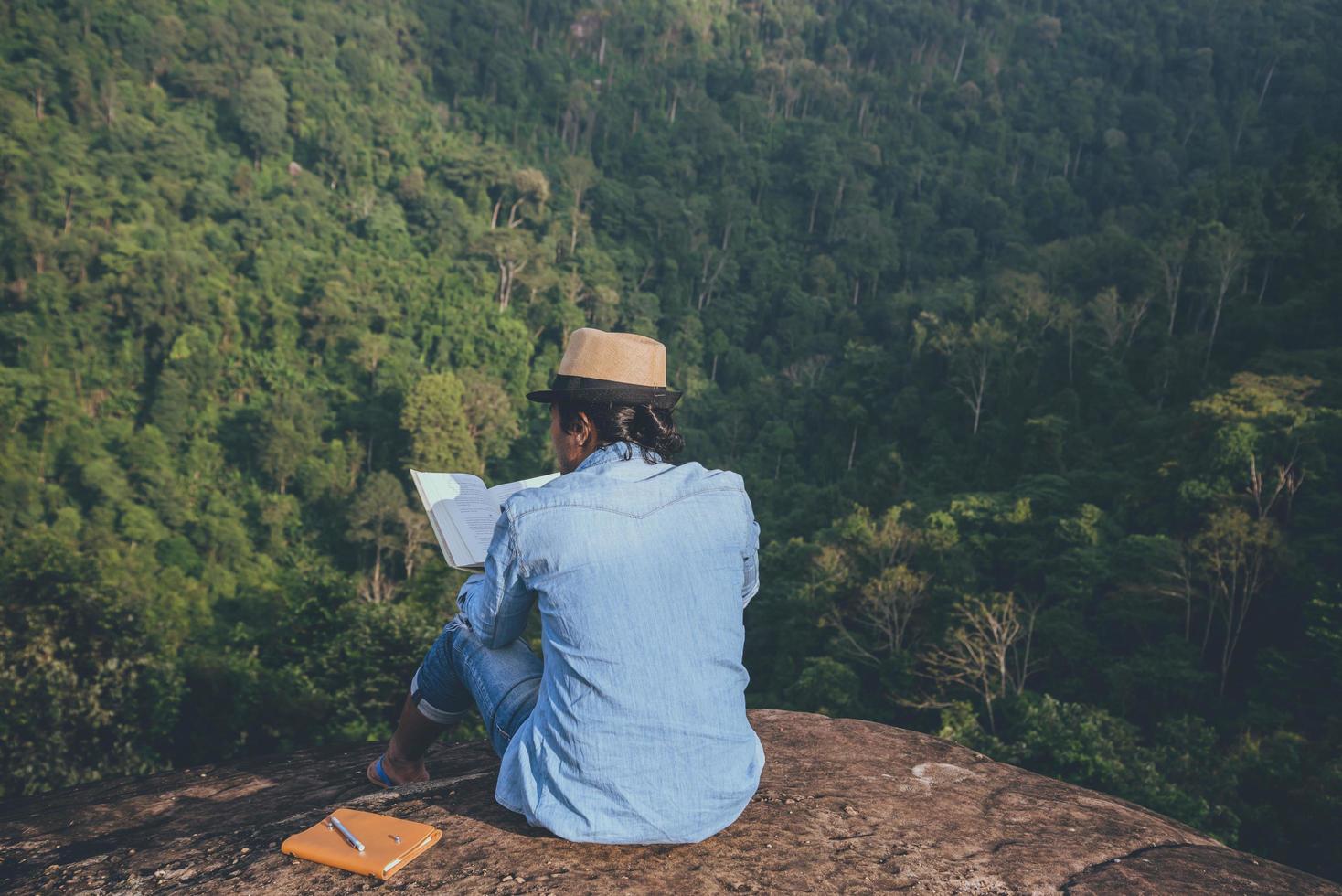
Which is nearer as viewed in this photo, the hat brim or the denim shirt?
the denim shirt

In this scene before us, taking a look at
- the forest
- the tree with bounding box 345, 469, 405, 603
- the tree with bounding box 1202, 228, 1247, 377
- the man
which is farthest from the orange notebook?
the tree with bounding box 1202, 228, 1247, 377

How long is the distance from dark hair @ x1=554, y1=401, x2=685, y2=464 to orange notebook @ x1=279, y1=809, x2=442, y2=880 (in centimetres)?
113

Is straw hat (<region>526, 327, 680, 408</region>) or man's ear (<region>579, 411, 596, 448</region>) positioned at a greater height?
straw hat (<region>526, 327, 680, 408</region>)

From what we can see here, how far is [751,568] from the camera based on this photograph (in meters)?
2.38

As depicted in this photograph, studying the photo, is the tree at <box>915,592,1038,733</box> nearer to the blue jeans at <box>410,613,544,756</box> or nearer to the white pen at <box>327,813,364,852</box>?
the blue jeans at <box>410,613,544,756</box>

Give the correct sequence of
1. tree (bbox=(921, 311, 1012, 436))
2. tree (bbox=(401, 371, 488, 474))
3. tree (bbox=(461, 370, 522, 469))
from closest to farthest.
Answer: tree (bbox=(921, 311, 1012, 436)), tree (bbox=(401, 371, 488, 474)), tree (bbox=(461, 370, 522, 469))

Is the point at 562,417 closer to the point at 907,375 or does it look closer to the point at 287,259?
the point at 907,375

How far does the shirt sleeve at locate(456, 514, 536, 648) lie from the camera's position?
82.4 inches

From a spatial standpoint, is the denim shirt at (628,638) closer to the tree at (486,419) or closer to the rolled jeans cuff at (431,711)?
the rolled jeans cuff at (431,711)

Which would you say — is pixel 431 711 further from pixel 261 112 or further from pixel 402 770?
pixel 261 112

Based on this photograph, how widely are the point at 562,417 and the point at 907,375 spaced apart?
4108 cm

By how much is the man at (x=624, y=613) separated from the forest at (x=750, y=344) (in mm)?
6634

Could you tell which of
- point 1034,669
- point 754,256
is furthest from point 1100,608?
point 754,256

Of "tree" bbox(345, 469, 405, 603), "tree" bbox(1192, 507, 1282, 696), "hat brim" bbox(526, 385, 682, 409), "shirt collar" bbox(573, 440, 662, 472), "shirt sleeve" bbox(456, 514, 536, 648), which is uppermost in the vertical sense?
"hat brim" bbox(526, 385, 682, 409)
